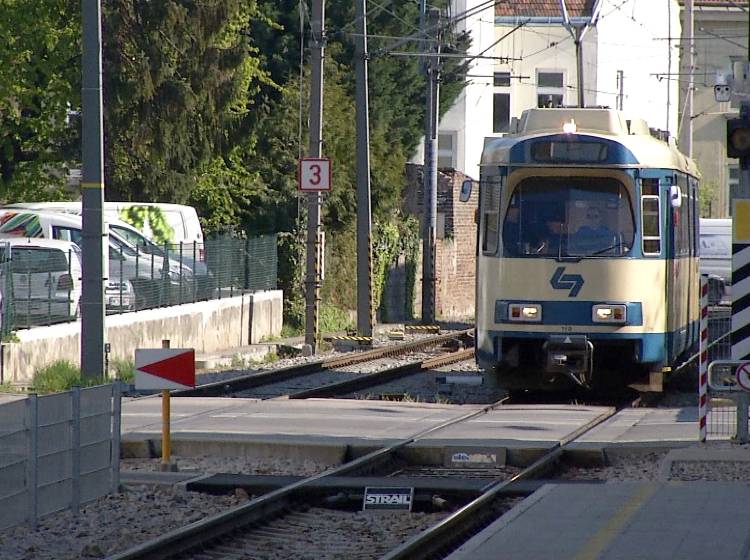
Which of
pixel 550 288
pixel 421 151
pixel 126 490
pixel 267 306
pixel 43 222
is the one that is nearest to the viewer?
pixel 126 490

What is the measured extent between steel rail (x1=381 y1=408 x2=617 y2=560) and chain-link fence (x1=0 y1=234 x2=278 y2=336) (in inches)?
375

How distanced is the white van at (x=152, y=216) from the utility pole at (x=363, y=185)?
3.24m

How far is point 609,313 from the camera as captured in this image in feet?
65.3

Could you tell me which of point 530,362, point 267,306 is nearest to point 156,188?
point 267,306

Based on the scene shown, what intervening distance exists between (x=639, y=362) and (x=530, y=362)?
56.6 inches

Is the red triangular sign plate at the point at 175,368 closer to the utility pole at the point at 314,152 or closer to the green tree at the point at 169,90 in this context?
the utility pole at the point at 314,152

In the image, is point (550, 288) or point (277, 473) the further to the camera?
point (550, 288)

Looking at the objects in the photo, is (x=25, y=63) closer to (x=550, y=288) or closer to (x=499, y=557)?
(x=550, y=288)

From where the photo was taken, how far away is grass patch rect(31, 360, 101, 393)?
21884 millimetres

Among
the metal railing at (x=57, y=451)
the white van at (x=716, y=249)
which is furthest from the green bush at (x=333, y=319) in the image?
the metal railing at (x=57, y=451)

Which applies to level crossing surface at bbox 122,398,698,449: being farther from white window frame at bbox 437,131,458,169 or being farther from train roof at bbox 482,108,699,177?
white window frame at bbox 437,131,458,169

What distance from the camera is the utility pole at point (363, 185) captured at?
31.8 metres

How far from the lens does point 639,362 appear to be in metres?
20.0

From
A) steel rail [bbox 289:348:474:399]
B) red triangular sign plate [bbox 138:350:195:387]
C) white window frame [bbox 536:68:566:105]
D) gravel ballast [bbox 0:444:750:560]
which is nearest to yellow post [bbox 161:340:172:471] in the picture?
red triangular sign plate [bbox 138:350:195:387]
